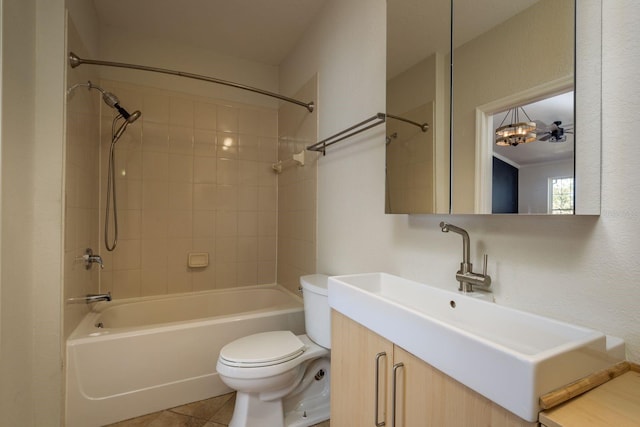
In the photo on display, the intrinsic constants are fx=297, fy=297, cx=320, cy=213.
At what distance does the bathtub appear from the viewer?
1581 millimetres

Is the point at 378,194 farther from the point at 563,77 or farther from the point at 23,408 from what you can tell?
the point at 23,408

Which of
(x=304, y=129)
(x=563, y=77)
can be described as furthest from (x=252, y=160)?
(x=563, y=77)

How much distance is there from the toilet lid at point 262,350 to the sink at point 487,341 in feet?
1.63

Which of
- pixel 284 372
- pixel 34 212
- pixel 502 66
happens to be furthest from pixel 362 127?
pixel 34 212

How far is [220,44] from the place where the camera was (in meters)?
2.55

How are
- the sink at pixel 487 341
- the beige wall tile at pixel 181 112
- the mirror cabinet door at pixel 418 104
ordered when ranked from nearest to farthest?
the sink at pixel 487 341, the mirror cabinet door at pixel 418 104, the beige wall tile at pixel 181 112

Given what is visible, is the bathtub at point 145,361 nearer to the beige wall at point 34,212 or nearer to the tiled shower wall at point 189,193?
the beige wall at point 34,212

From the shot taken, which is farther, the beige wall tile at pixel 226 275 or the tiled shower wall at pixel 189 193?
the beige wall tile at pixel 226 275

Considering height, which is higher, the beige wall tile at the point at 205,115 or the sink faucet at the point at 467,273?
the beige wall tile at the point at 205,115

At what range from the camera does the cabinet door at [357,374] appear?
37.0 inches

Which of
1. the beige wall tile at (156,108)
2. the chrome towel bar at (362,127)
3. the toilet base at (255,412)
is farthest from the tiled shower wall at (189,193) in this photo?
the toilet base at (255,412)

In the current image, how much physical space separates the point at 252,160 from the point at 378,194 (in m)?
1.65

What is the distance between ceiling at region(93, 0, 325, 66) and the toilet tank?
1896mm

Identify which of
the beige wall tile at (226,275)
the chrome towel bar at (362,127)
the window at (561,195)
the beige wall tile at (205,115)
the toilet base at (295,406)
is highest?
the beige wall tile at (205,115)
